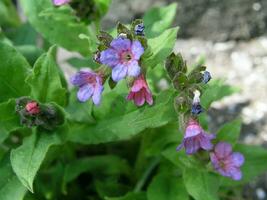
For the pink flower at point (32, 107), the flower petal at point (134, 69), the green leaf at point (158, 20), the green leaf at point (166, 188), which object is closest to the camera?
the flower petal at point (134, 69)

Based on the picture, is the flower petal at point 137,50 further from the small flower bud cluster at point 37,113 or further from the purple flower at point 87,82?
the small flower bud cluster at point 37,113

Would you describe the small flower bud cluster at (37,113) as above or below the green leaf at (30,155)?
above

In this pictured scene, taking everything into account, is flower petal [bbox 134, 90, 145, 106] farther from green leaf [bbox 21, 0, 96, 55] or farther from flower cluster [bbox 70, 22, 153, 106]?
green leaf [bbox 21, 0, 96, 55]

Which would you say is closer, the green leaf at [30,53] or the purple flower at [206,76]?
the purple flower at [206,76]

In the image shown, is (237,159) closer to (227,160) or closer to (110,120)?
(227,160)

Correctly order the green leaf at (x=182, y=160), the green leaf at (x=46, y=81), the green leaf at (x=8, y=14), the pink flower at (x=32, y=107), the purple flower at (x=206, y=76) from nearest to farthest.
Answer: the purple flower at (x=206, y=76) → the pink flower at (x=32, y=107) → the green leaf at (x=46, y=81) → the green leaf at (x=182, y=160) → the green leaf at (x=8, y=14)

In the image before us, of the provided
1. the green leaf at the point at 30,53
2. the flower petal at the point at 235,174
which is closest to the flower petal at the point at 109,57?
the flower petal at the point at 235,174
